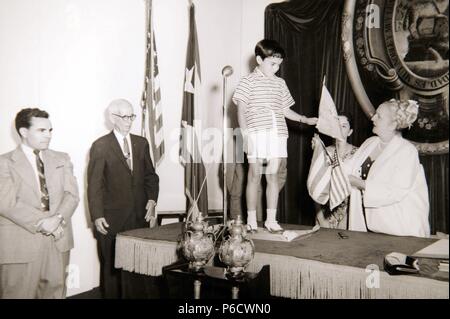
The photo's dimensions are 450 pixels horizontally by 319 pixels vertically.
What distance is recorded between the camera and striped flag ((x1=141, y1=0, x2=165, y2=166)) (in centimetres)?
311

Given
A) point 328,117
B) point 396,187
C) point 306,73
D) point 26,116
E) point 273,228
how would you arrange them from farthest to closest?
point 306,73
point 328,117
point 396,187
point 273,228
point 26,116

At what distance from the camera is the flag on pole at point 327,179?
115 inches

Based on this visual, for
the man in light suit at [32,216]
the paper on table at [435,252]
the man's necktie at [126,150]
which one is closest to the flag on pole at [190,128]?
the man's necktie at [126,150]

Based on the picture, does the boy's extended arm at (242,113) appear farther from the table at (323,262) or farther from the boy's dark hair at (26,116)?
the boy's dark hair at (26,116)

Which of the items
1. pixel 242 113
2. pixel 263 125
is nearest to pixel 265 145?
pixel 263 125

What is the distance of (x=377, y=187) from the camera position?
114 inches

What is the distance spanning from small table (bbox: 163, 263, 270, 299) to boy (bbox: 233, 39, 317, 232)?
27.2 inches

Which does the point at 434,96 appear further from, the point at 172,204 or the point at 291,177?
the point at 172,204

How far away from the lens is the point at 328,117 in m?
2.97

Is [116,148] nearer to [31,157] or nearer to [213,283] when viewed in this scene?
[31,157]

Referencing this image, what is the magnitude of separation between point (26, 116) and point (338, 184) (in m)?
2.01

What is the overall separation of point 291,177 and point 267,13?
1.66 metres
